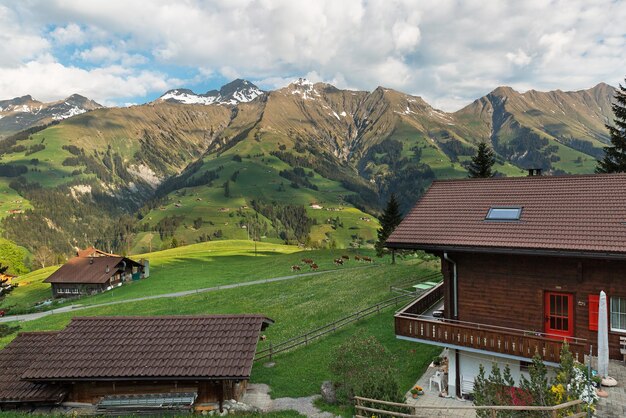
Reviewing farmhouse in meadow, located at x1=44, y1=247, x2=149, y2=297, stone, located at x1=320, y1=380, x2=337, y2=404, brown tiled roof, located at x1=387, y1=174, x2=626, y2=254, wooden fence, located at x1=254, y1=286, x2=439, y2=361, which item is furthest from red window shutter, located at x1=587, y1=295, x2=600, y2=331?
farmhouse in meadow, located at x1=44, y1=247, x2=149, y2=297

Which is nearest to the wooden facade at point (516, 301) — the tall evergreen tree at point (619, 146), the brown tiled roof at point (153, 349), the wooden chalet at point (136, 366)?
the brown tiled roof at point (153, 349)

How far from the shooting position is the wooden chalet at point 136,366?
2088 cm

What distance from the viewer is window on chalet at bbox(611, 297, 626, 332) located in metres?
18.2

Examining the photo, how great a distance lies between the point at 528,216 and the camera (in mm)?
21312

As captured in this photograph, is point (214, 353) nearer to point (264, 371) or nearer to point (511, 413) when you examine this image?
point (264, 371)

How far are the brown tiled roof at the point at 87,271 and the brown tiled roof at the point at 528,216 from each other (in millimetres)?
80158

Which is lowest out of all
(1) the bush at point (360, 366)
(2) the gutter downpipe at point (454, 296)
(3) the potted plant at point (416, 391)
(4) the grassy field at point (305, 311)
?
(4) the grassy field at point (305, 311)

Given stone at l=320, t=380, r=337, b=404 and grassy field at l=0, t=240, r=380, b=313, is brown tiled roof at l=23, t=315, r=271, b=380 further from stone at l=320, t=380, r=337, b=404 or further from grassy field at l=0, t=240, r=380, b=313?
grassy field at l=0, t=240, r=380, b=313

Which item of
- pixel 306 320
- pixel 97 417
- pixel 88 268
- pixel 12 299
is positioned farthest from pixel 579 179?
pixel 12 299

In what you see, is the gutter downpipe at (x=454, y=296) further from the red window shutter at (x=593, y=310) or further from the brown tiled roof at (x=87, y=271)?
the brown tiled roof at (x=87, y=271)

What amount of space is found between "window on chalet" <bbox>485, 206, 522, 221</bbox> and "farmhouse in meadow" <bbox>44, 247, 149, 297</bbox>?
8282 centimetres

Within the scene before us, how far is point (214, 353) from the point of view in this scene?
862 inches

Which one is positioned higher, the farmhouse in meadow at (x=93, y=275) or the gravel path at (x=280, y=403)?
the gravel path at (x=280, y=403)

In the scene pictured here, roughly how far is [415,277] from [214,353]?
92.7 feet
